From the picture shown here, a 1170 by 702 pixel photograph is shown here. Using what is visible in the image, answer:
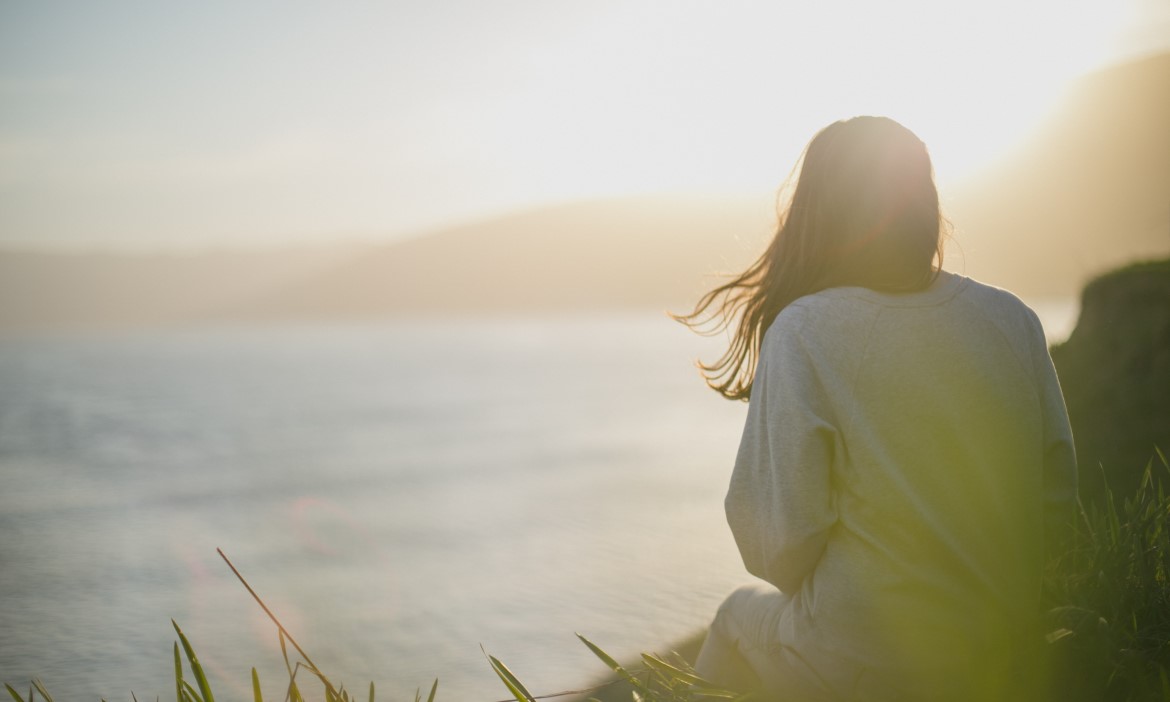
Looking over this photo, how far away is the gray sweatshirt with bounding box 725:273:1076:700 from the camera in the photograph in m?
1.85

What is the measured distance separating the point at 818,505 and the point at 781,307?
1.64 feet

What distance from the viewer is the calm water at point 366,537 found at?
7.88 metres

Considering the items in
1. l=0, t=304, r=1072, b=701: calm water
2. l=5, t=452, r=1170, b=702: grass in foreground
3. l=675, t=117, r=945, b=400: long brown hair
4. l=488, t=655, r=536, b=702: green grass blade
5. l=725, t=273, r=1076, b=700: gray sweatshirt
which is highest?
l=675, t=117, r=945, b=400: long brown hair

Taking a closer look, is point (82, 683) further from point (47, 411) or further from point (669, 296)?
point (669, 296)

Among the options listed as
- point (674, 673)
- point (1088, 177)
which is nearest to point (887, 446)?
point (674, 673)

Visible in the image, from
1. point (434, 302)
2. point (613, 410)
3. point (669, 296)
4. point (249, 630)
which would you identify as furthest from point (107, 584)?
point (434, 302)

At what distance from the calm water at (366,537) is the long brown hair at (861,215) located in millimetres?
5209

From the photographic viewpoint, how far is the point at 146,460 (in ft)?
62.0

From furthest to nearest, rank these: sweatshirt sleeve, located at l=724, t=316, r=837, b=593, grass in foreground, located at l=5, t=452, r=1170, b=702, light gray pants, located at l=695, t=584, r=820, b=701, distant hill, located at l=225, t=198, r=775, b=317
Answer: distant hill, located at l=225, t=198, r=775, b=317 → grass in foreground, located at l=5, t=452, r=1170, b=702 → light gray pants, located at l=695, t=584, r=820, b=701 → sweatshirt sleeve, located at l=724, t=316, r=837, b=593

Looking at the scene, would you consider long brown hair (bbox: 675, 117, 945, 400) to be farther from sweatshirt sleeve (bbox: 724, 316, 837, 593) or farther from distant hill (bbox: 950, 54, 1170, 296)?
distant hill (bbox: 950, 54, 1170, 296)

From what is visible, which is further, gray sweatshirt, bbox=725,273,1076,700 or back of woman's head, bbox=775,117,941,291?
back of woman's head, bbox=775,117,941,291

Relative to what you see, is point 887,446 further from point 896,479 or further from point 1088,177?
point 1088,177

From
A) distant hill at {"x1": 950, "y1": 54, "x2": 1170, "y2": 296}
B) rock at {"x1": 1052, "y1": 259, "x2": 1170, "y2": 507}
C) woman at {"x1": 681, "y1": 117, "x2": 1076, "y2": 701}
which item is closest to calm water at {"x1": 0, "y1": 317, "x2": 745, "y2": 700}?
rock at {"x1": 1052, "y1": 259, "x2": 1170, "y2": 507}

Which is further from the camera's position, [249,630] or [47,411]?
[47,411]
